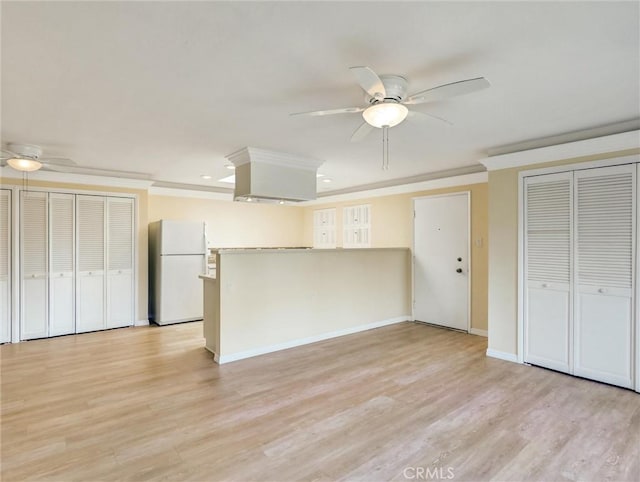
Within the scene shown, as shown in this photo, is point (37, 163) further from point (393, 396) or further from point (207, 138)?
point (393, 396)

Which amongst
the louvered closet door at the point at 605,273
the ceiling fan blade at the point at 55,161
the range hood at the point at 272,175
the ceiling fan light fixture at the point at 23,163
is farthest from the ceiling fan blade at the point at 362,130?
the ceiling fan light fixture at the point at 23,163

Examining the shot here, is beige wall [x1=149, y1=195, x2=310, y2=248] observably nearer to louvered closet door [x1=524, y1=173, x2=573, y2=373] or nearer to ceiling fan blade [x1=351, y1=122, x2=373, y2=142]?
ceiling fan blade [x1=351, y1=122, x2=373, y2=142]

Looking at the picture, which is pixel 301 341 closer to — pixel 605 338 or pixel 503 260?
pixel 503 260

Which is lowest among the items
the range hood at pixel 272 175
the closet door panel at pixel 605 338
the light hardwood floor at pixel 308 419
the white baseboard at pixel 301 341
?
the light hardwood floor at pixel 308 419

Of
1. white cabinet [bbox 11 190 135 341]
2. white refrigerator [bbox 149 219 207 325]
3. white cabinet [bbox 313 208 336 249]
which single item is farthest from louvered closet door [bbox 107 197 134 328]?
white cabinet [bbox 313 208 336 249]

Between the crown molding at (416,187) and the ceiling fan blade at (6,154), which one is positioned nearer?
the ceiling fan blade at (6,154)

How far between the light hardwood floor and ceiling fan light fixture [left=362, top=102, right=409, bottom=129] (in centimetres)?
213

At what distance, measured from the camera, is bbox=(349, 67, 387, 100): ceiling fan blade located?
1.75 meters

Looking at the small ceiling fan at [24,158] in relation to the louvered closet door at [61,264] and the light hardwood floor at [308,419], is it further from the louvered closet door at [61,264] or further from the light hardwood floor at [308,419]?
the light hardwood floor at [308,419]

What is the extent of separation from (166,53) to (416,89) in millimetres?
1598

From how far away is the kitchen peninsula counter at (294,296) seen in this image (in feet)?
13.1

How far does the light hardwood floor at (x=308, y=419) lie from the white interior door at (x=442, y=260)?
1.25 m

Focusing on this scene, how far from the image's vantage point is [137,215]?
5602 millimetres

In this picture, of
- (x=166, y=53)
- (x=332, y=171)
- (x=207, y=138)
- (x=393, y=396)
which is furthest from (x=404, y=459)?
(x=332, y=171)
